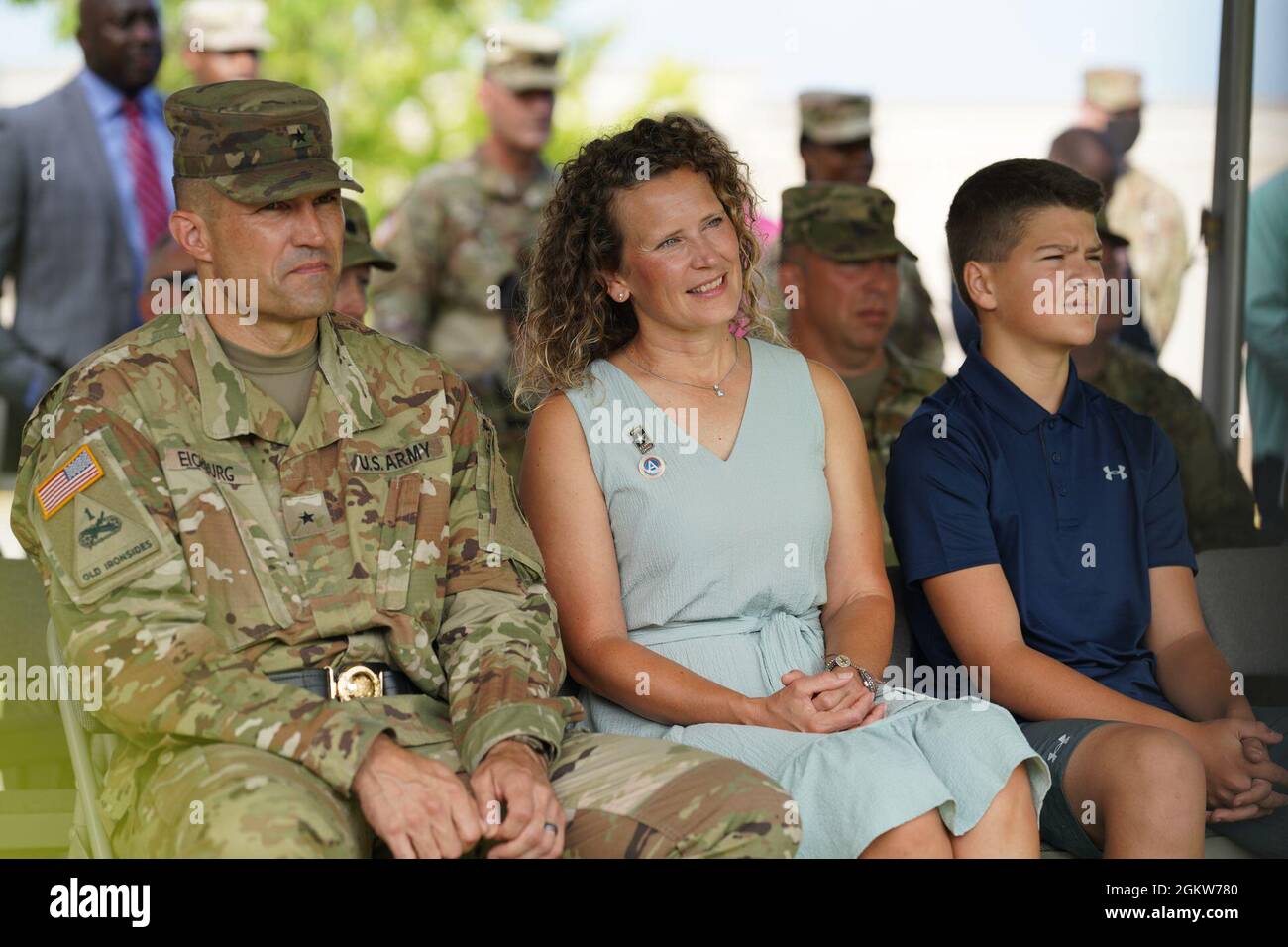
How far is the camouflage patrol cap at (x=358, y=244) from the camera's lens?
459 centimetres

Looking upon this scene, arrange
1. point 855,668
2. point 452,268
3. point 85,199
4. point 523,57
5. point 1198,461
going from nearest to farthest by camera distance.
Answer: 1. point 855,668
2. point 1198,461
3. point 85,199
4. point 452,268
5. point 523,57

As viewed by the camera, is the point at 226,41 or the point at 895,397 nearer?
the point at 895,397

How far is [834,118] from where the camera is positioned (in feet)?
20.1

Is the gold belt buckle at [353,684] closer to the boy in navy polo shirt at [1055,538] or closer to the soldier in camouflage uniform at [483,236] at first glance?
the boy in navy polo shirt at [1055,538]

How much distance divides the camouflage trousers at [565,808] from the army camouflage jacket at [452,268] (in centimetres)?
315

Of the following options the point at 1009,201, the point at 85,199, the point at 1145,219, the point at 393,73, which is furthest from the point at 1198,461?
the point at 393,73

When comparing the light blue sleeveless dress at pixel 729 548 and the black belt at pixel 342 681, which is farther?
the light blue sleeveless dress at pixel 729 548

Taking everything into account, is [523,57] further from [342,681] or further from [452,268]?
[342,681]

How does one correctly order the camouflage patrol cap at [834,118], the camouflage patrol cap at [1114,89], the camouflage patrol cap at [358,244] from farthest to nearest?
the camouflage patrol cap at [1114,89] → the camouflage patrol cap at [834,118] → the camouflage patrol cap at [358,244]

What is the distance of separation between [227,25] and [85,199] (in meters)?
0.85

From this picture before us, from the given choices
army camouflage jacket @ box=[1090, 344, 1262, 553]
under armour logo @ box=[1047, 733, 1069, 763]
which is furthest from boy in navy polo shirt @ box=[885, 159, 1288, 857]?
army camouflage jacket @ box=[1090, 344, 1262, 553]

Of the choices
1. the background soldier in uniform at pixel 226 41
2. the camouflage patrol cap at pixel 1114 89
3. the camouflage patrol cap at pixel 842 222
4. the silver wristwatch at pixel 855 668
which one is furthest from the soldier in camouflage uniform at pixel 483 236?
the silver wristwatch at pixel 855 668

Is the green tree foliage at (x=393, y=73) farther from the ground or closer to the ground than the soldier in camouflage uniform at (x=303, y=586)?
farther from the ground
